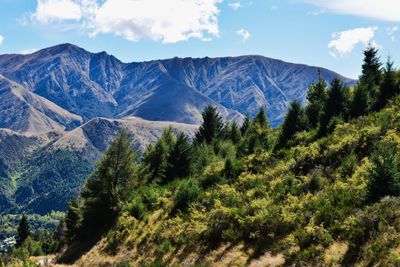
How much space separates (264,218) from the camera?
2125cm

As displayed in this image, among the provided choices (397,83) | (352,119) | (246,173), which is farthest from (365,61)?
(246,173)

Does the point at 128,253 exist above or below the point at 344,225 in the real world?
below

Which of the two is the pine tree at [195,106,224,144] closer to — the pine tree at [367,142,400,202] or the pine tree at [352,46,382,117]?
the pine tree at [352,46,382,117]

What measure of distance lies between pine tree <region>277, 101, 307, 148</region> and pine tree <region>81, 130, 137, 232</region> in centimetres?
1339

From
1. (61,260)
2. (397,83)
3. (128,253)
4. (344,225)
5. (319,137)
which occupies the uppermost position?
(397,83)

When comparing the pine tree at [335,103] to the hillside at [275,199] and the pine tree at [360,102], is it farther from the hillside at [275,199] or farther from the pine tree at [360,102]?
the pine tree at [360,102]

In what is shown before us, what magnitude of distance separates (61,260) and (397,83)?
3114cm

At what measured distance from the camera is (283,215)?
20641 millimetres

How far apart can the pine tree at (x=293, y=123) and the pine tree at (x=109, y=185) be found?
1339cm

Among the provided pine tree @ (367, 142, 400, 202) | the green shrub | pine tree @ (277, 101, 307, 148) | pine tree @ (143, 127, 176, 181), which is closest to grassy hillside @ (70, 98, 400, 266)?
the green shrub

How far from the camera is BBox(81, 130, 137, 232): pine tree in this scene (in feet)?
114

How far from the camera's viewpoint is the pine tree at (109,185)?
34.6m

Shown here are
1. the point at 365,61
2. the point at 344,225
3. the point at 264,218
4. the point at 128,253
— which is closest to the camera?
the point at 344,225

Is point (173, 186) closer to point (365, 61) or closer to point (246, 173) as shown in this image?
point (246, 173)
